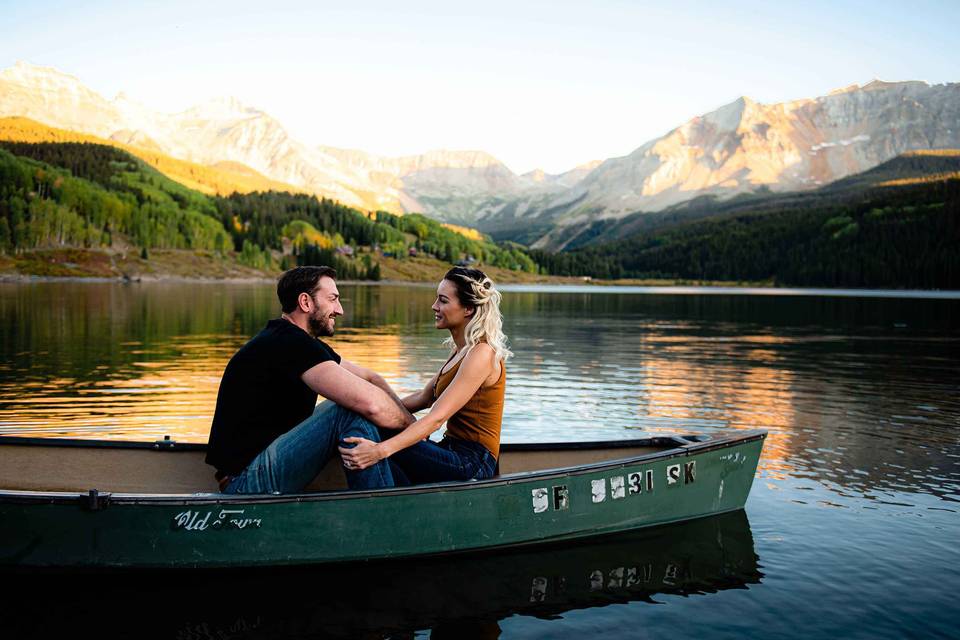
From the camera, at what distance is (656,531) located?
13.4 meters

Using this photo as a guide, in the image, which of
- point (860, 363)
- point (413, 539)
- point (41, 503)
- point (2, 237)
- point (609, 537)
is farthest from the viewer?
point (2, 237)

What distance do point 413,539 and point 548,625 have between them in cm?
213

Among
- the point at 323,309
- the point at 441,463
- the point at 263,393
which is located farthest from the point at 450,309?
the point at 263,393

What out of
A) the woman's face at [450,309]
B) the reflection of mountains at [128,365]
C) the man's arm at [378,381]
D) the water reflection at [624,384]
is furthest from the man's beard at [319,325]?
the water reflection at [624,384]

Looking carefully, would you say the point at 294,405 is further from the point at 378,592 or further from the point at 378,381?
the point at 378,592

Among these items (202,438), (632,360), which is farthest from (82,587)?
(632,360)

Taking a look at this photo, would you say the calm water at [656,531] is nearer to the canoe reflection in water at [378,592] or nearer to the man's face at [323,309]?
the canoe reflection in water at [378,592]

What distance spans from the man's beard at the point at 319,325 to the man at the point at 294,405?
0.04 feet

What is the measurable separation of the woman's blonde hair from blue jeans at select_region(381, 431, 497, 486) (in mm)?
1458

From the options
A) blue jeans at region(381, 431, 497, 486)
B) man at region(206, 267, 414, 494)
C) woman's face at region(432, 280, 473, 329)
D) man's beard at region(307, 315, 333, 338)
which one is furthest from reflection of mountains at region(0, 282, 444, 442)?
woman's face at region(432, 280, 473, 329)

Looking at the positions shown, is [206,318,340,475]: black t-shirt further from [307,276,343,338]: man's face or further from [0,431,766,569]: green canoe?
[0,431,766,569]: green canoe

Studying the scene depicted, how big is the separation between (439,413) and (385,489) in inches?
54.7

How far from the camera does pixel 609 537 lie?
1302cm

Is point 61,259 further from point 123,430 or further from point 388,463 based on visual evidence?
point 388,463
